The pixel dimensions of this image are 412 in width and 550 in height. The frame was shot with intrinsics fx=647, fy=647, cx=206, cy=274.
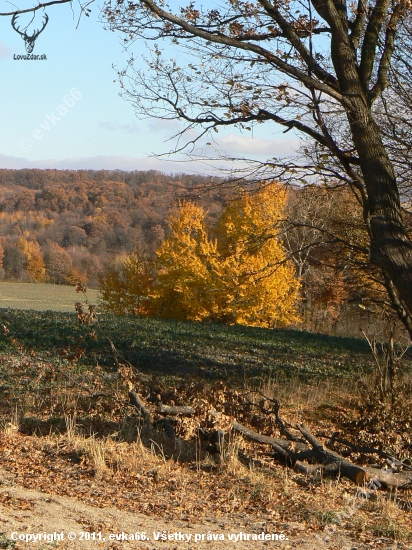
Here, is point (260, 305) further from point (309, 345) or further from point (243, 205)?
point (309, 345)

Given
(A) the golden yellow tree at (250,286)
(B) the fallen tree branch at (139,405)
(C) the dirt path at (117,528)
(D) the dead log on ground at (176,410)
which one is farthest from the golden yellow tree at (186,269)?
(C) the dirt path at (117,528)

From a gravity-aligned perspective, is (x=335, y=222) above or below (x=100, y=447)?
above

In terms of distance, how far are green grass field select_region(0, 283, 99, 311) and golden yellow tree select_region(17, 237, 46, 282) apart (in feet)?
5.45

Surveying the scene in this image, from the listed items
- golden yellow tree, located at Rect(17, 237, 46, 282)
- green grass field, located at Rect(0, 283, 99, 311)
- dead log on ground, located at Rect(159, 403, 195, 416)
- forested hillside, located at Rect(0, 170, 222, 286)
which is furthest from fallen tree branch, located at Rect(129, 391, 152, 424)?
golden yellow tree, located at Rect(17, 237, 46, 282)

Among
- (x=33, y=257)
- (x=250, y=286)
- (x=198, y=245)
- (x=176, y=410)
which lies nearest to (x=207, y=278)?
(x=198, y=245)

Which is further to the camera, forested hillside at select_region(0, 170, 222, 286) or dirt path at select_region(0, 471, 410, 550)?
forested hillside at select_region(0, 170, 222, 286)

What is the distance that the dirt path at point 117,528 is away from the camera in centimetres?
416

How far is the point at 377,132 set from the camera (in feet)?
21.9

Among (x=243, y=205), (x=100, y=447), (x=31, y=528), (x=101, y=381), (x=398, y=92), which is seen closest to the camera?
(x=31, y=528)

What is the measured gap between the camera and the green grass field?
58.8 m

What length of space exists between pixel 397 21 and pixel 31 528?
6.76 metres

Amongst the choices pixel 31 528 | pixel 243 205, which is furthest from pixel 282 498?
pixel 243 205

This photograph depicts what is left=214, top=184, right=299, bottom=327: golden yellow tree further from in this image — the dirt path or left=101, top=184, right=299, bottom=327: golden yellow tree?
the dirt path

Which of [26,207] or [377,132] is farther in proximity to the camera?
[26,207]
